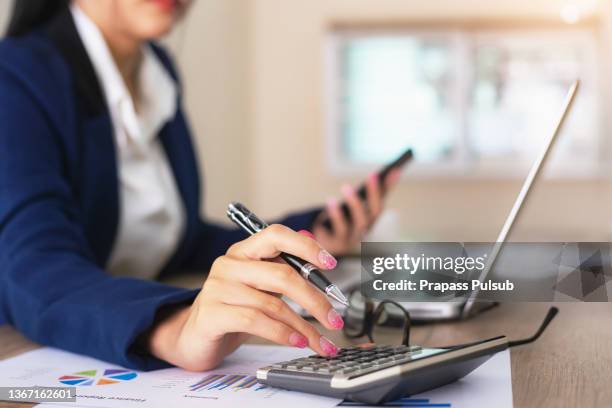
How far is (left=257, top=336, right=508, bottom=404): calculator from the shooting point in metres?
0.50

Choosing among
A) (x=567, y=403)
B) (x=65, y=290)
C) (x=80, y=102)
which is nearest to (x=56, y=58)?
(x=80, y=102)

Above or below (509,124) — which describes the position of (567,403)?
below

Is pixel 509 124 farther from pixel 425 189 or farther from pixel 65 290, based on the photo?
pixel 65 290

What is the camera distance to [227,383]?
594 mm

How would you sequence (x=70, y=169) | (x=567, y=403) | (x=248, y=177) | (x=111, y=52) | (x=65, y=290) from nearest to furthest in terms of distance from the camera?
(x=567, y=403)
(x=65, y=290)
(x=70, y=169)
(x=111, y=52)
(x=248, y=177)

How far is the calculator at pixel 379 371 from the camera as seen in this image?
→ 50 centimetres

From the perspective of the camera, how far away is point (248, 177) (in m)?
3.54

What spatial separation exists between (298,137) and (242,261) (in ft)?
9.81

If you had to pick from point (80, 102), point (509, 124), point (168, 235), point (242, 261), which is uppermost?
point (509, 124)

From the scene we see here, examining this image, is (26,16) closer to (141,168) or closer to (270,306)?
(141,168)

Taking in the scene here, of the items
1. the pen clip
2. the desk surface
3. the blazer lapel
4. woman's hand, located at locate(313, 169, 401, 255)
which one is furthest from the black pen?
woman's hand, located at locate(313, 169, 401, 255)

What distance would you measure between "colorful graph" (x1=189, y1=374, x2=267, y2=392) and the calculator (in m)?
0.02

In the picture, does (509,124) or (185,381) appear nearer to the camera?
(185,381)

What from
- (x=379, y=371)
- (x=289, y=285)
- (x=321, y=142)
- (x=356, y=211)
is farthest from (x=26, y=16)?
(x=321, y=142)
